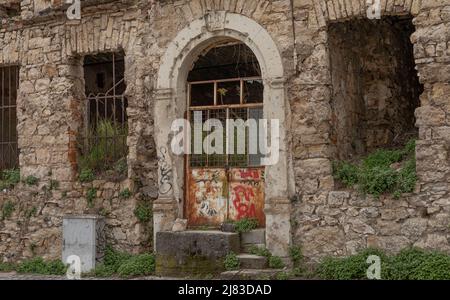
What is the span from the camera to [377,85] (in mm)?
10039

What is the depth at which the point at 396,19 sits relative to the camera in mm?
10242

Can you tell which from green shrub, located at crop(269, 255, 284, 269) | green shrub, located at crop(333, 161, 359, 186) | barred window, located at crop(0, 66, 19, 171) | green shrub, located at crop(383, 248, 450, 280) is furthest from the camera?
barred window, located at crop(0, 66, 19, 171)

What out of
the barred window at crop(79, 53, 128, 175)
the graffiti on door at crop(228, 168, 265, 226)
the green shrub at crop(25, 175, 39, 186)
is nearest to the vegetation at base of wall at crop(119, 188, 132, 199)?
the barred window at crop(79, 53, 128, 175)

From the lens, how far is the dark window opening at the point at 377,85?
31.4 ft

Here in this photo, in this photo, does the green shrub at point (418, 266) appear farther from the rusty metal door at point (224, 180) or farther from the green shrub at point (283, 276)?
the rusty metal door at point (224, 180)

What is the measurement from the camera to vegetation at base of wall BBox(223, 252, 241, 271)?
337 inches

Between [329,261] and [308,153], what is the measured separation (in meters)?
1.52

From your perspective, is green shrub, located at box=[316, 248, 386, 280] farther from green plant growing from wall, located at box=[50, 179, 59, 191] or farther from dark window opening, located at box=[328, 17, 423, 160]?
green plant growing from wall, located at box=[50, 179, 59, 191]

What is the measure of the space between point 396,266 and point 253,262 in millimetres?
1935

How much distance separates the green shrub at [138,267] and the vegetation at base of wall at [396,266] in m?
2.61

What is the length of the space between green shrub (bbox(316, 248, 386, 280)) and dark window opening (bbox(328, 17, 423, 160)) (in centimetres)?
186

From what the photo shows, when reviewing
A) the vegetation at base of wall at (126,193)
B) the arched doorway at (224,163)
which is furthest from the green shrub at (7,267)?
the arched doorway at (224,163)

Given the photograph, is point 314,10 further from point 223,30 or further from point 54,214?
point 54,214
